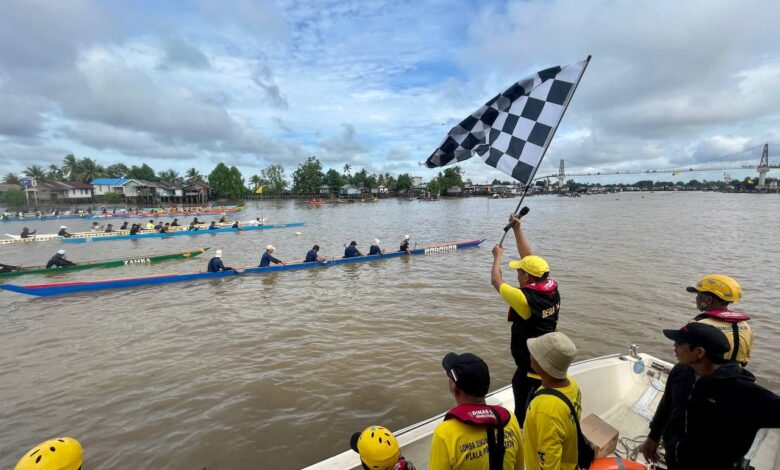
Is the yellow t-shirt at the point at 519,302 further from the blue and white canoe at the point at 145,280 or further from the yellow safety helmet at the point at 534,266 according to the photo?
the blue and white canoe at the point at 145,280

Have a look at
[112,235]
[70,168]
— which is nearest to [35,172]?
[70,168]

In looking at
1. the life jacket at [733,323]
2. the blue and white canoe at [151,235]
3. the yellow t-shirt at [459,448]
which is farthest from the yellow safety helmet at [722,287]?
the blue and white canoe at [151,235]

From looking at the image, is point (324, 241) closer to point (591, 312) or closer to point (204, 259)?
point (204, 259)

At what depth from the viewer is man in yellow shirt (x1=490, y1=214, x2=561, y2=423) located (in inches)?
131

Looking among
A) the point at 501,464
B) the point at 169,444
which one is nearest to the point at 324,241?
the point at 169,444

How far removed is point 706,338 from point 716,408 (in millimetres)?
435

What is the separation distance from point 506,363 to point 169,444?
21.0ft

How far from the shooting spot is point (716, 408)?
2.24 m

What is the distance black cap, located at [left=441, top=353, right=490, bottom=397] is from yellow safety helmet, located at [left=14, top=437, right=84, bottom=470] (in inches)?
99.5

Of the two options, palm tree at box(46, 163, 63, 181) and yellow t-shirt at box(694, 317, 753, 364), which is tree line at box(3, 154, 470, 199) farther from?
yellow t-shirt at box(694, 317, 753, 364)

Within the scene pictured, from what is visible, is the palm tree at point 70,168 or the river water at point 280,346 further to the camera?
the palm tree at point 70,168

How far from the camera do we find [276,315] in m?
10.7

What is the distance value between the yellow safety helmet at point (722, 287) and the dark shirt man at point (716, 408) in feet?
3.27

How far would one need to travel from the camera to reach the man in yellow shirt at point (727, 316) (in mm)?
2928
